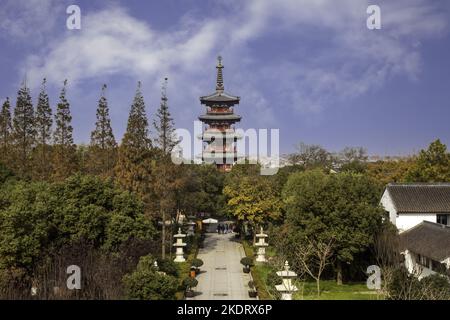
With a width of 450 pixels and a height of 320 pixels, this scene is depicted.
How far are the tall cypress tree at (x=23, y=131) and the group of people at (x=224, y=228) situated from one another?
52.6 ft

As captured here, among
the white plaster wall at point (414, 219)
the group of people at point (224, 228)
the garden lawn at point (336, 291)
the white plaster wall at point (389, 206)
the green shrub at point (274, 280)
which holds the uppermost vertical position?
the white plaster wall at point (389, 206)

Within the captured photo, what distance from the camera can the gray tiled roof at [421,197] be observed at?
26641 mm

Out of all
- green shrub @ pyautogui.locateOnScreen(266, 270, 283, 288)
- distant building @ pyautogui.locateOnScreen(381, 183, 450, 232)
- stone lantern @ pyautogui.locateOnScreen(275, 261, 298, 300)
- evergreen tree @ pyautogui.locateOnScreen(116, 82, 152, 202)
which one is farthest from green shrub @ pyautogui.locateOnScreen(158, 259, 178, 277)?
distant building @ pyautogui.locateOnScreen(381, 183, 450, 232)

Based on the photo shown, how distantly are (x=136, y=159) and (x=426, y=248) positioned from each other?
15.7 m

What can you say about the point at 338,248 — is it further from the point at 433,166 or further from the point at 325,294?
the point at 433,166

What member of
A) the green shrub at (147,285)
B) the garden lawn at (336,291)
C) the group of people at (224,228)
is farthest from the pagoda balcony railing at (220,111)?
the green shrub at (147,285)

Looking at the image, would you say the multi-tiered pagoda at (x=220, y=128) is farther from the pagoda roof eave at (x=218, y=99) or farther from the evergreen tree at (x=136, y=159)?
the evergreen tree at (x=136, y=159)

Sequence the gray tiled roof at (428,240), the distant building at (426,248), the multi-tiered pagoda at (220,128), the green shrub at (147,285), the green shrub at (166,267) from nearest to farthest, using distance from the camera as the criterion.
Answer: the green shrub at (147,285), the green shrub at (166,267), the distant building at (426,248), the gray tiled roof at (428,240), the multi-tiered pagoda at (220,128)

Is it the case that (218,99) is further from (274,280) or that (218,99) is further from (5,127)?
(274,280)

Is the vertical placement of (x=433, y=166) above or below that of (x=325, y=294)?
above

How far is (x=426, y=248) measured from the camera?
22.2 metres
